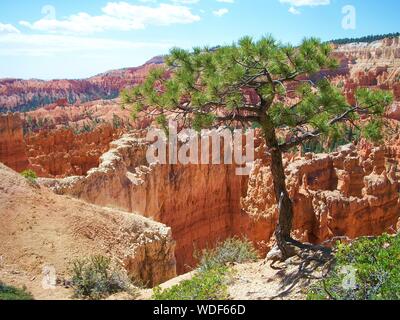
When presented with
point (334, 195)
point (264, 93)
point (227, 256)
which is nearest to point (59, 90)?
point (334, 195)

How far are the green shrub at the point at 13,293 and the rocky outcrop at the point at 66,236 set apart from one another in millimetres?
716

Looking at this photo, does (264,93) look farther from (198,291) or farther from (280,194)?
(198,291)

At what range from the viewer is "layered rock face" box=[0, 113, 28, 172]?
28.4 m

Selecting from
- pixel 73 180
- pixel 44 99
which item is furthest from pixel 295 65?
pixel 44 99

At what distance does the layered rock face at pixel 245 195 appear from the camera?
737 inches

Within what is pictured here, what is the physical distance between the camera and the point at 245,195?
23.0 metres

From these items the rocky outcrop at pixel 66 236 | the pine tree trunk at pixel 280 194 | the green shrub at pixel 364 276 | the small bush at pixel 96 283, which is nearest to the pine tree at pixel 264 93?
the pine tree trunk at pixel 280 194

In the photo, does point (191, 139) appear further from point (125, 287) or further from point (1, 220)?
point (125, 287)

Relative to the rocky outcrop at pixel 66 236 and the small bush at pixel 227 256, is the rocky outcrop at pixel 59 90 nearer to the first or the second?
the rocky outcrop at pixel 66 236

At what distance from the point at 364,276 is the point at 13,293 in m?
4.93

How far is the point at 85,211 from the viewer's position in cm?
1146

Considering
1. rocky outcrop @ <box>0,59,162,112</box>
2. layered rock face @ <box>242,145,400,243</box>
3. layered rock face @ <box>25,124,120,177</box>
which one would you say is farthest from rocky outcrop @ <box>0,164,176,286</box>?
rocky outcrop @ <box>0,59,162,112</box>

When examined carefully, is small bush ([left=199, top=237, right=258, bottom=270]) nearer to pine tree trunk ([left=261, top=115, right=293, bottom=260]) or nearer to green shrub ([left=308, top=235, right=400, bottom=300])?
pine tree trunk ([left=261, top=115, right=293, bottom=260])

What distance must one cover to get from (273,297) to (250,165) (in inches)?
681
